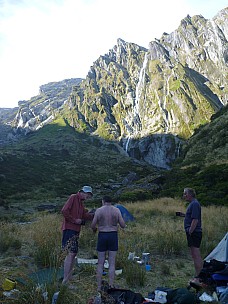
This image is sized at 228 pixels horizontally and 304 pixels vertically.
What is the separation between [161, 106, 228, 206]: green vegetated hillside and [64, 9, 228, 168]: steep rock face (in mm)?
57544

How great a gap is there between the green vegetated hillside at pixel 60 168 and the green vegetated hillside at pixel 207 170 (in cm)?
1463

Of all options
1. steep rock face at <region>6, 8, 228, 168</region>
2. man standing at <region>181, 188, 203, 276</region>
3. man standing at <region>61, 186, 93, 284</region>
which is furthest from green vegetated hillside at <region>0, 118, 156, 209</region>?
man standing at <region>181, 188, 203, 276</region>

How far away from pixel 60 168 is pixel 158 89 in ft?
221

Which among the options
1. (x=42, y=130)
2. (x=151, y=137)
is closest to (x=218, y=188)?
(x=151, y=137)

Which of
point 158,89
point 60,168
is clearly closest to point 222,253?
point 60,168

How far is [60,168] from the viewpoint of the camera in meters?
77.2

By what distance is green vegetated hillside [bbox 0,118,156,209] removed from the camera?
48.8 meters

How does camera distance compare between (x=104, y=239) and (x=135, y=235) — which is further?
(x=135, y=235)

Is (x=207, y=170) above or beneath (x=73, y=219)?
above

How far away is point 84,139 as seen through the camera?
13100cm

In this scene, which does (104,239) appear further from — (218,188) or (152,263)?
(218,188)

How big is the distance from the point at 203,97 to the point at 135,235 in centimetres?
11277

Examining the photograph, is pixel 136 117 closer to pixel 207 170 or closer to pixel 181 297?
pixel 207 170

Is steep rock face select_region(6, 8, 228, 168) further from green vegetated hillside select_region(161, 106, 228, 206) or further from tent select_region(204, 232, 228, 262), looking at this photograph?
tent select_region(204, 232, 228, 262)
